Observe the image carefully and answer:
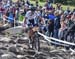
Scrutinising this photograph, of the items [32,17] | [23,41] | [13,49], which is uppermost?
[32,17]

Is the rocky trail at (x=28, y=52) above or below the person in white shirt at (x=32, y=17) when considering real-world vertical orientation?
below

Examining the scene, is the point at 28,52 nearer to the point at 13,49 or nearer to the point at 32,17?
the point at 13,49

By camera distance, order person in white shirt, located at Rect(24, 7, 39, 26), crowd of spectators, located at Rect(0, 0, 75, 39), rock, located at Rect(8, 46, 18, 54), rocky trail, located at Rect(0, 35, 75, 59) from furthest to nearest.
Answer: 1. person in white shirt, located at Rect(24, 7, 39, 26)
2. rock, located at Rect(8, 46, 18, 54)
3. crowd of spectators, located at Rect(0, 0, 75, 39)
4. rocky trail, located at Rect(0, 35, 75, 59)

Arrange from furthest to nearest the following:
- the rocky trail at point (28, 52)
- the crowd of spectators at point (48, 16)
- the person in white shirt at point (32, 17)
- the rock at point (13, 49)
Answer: the person in white shirt at point (32, 17), the rock at point (13, 49), the crowd of spectators at point (48, 16), the rocky trail at point (28, 52)

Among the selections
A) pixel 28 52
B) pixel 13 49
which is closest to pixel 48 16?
pixel 28 52

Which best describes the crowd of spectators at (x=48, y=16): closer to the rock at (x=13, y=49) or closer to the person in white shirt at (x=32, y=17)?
the person in white shirt at (x=32, y=17)

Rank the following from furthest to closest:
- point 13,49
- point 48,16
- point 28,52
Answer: point 48,16 → point 13,49 → point 28,52

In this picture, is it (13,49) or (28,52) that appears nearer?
(28,52)

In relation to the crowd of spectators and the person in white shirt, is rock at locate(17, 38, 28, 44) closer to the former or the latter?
the person in white shirt

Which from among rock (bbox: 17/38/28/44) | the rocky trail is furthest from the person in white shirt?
the rocky trail

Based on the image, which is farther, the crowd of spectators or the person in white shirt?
the person in white shirt

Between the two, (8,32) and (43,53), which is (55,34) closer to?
(43,53)

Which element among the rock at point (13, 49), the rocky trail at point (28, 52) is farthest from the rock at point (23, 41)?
the rock at point (13, 49)

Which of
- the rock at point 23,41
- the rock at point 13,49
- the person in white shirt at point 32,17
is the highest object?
the person in white shirt at point 32,17
